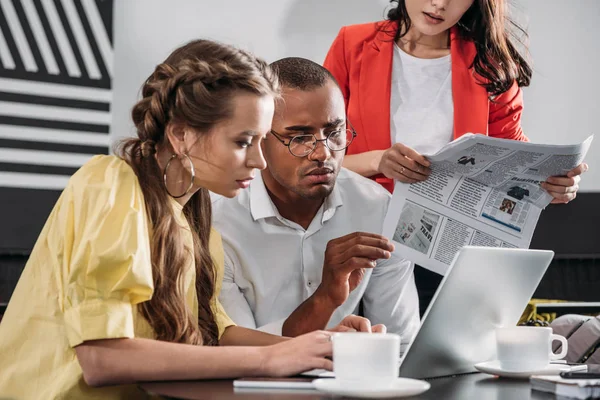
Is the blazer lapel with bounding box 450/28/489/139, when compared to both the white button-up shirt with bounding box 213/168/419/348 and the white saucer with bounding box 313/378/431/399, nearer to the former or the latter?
the white button-up shirt with bounding box 213/168/419/348

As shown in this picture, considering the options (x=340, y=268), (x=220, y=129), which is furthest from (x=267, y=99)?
(x=340, y=268)

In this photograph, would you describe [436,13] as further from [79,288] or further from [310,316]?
[79,288]

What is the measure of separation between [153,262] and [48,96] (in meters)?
1.81

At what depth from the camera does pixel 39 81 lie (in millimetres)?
2824

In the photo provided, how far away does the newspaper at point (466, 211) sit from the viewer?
1.65 metres

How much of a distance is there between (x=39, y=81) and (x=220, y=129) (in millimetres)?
1741

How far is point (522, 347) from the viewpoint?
118 centimetres

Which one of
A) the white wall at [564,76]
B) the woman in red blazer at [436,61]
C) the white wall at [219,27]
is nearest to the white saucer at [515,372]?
the woman in red blazer at [436,61]

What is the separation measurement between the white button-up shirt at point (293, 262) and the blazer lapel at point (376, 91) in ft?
0.86

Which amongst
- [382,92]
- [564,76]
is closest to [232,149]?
[382,92]

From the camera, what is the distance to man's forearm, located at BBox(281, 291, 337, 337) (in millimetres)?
1611

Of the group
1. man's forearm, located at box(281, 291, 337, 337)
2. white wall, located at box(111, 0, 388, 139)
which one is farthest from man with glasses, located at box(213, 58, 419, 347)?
white wall, located at box(111, 0, 388, 139)

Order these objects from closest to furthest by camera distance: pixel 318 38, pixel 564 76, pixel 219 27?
pixel 219 27 → pixel 318 38 → pixel 564 76

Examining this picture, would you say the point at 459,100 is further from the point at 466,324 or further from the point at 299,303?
the point at 466,324
